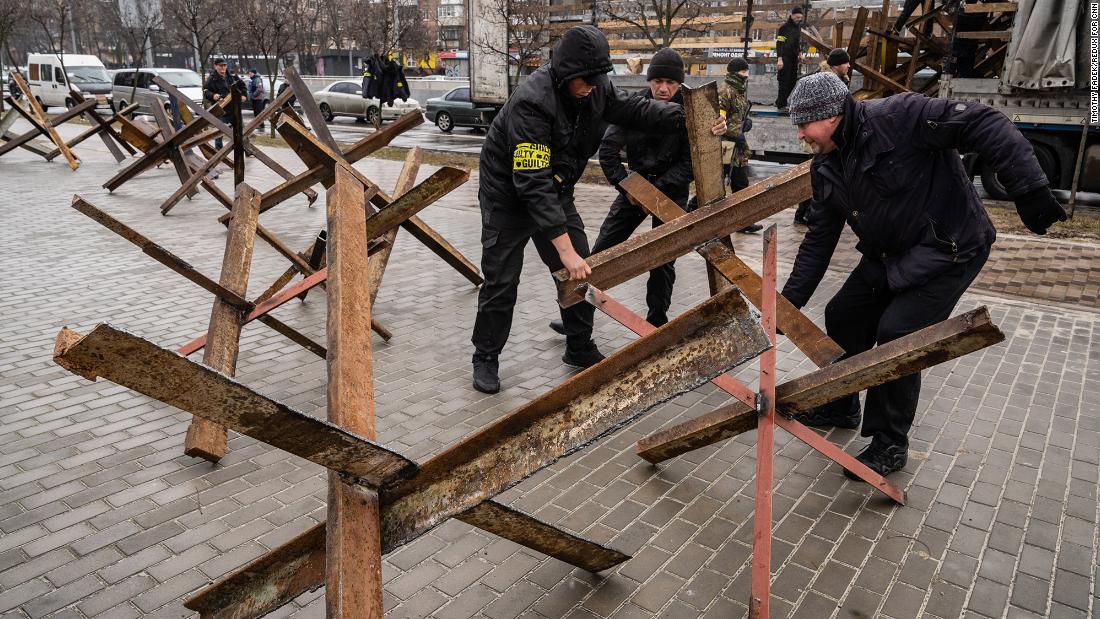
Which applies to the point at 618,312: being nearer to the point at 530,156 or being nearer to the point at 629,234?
the point at 530,156

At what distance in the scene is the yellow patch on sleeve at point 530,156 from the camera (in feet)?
12.8

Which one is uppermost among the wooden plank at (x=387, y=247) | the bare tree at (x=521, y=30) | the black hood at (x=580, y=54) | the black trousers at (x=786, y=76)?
the bare tree at (x=521, y=30)

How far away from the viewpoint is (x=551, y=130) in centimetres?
409

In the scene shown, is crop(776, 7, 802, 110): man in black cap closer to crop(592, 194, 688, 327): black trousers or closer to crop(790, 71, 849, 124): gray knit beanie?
crop(592, 194, 688, 327): black trousers

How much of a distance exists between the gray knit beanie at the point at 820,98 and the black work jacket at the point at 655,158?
191cm

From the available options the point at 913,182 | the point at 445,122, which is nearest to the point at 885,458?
the point at 913,182

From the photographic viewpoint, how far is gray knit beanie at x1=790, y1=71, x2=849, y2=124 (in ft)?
10.1

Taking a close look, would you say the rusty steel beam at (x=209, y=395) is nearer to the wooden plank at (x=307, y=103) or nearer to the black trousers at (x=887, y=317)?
the black trousers at (x=887, y=317)

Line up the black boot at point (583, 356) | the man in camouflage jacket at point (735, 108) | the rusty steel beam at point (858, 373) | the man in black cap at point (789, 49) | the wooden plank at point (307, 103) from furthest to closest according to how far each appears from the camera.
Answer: the man in black cap at point (789, 49) → the man in camouflage jacket at point (735, 108) → the wooden plank at point (307, 103) → the black boot at point (583, 356) → the rusty steel beam at point (858, 373)

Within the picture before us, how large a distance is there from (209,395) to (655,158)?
167 inches

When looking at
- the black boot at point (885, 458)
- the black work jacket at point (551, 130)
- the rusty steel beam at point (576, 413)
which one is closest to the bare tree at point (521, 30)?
the black work jacket at point (551, 130)

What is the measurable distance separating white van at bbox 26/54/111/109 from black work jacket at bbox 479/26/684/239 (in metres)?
29.2

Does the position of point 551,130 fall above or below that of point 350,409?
above

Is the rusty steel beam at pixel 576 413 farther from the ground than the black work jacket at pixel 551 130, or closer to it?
closer to it
